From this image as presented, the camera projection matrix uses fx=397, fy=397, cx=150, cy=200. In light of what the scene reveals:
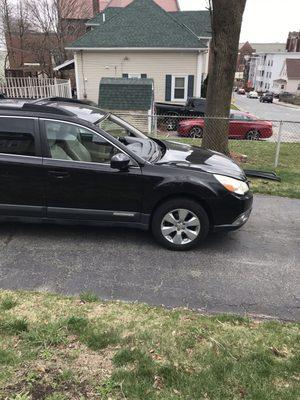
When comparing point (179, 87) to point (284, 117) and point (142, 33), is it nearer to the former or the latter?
point (142, 33)

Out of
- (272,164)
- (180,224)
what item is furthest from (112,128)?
(272,164)

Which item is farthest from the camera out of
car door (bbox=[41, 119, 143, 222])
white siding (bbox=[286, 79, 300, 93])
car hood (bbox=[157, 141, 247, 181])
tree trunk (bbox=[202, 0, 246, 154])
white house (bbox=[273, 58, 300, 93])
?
white house (bbox=[273, 58, 300, 93])

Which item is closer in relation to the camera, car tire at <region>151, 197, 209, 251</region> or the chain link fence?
car tire at <region>151, 197, 209, 251</region>

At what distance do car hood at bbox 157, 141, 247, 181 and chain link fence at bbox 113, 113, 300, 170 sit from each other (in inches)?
137

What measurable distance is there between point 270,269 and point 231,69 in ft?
17.7

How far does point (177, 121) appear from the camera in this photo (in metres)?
16.6

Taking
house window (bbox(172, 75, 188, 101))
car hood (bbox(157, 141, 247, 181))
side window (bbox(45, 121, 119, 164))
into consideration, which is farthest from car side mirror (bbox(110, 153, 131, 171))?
house window (bbox(172, 75, 188, 101))

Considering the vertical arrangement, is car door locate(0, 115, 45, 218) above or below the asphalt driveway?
above

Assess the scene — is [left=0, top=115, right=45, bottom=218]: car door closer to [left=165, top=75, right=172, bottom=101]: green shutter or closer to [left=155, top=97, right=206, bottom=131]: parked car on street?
[left=155, top=97, right=206, bottom=131]: parked car on street

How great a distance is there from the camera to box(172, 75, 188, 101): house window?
22.1 m

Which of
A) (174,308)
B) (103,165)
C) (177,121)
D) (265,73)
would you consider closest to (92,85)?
(177,121)

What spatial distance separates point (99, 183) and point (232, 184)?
1.57 m

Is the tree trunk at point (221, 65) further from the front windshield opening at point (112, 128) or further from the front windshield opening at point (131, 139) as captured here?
the front windshield opening at point (112, 128)

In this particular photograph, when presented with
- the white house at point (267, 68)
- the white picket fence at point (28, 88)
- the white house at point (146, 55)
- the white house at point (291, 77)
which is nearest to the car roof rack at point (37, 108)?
the white picket fence at point (28, 88)
